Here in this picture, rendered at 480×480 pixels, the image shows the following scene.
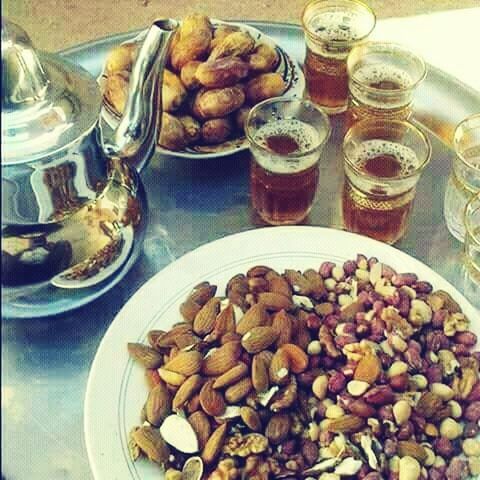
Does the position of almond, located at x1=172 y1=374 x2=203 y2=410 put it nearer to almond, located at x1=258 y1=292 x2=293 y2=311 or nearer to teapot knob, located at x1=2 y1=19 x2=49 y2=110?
almond, located at x1=258 y1=292 x2=293 y2=311

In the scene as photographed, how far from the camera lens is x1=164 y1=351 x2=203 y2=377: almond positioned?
63cm

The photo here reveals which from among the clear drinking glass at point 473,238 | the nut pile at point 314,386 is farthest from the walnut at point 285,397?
the clear drinking glass at point 473,238

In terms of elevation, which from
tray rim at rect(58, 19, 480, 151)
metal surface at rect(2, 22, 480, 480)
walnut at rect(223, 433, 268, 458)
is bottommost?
metal surface at rect(2, 22, 480, 480)

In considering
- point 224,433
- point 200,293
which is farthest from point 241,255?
point 224,433

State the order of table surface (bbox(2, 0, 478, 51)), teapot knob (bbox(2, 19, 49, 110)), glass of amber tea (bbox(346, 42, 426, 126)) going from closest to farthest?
teapot knob (bbox(2, 19, 49, 110)) → glass of amber tea (bbox(346, 42, 426, 126)) → table surface (bbox(2, 0, 478, 51))

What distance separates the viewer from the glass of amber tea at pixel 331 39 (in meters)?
0.85

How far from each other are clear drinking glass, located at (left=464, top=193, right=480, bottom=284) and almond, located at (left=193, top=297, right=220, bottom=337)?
0.70 ft

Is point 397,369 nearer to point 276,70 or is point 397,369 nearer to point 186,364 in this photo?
point 186,364

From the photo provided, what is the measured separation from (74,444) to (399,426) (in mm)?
230

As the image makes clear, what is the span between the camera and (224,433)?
602mm

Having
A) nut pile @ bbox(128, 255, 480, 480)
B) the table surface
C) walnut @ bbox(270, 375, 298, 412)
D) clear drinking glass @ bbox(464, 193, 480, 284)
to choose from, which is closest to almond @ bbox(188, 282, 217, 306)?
nut pile @ bbox(128, 255, 480, 480)

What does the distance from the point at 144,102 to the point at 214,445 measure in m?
0.27

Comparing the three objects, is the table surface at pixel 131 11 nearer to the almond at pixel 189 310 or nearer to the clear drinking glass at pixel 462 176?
the clear drinking glass at pixel 462 176

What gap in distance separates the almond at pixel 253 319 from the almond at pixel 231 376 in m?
0.04
